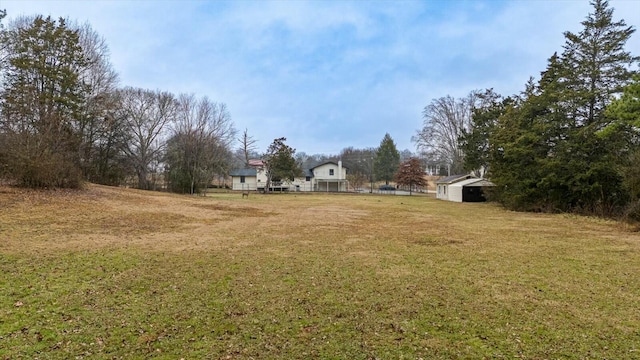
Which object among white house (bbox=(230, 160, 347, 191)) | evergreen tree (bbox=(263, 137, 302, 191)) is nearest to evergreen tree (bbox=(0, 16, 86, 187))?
evergreen tree (bbox=(263, 137, 302, 191))

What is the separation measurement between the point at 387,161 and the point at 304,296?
62.9 m

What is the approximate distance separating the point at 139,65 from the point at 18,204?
26.3 m

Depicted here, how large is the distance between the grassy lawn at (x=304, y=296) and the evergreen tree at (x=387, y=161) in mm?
56527

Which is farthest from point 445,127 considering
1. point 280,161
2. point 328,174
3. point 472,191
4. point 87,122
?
point 87,122

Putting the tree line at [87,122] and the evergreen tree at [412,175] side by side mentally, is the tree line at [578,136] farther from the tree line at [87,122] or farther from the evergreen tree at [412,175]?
the tree line at [87,122]

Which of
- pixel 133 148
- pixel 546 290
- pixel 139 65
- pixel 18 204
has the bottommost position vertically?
pixel 546 290

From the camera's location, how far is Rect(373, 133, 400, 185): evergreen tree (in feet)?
215

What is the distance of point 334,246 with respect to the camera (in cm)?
839

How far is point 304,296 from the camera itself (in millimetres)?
4688

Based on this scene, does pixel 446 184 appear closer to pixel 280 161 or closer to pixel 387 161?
pixel 280 161

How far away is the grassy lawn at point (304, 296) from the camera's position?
323 centimetres

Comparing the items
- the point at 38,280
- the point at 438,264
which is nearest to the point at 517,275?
the point at 438,264

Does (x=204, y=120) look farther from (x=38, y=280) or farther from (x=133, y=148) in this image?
(x=38, y=280)

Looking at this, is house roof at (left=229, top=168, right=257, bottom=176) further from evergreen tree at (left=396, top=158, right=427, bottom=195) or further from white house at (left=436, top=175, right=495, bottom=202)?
white house at (left=436, top=175, right=495, bottom=202)
